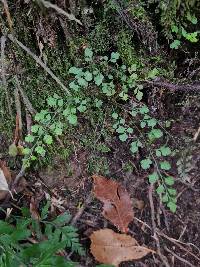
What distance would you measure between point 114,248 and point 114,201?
0.73 ft

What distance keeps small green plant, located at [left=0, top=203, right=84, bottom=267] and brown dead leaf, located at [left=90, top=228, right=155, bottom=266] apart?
88 millimetres

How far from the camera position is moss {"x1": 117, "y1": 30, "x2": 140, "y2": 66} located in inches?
71.3

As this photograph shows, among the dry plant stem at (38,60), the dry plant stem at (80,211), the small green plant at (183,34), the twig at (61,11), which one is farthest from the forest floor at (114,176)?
the twig at (61,11)

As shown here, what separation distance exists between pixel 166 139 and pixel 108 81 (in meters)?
0.43

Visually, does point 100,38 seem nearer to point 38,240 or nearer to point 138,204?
point 138,204

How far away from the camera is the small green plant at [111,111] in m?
1.85

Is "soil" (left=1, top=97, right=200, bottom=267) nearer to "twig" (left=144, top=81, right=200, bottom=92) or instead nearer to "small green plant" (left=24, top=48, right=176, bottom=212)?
"small green plant" (left=24, top=48, right=176, bottom=212)

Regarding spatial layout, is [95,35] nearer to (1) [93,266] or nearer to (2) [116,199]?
(2) [116,199]

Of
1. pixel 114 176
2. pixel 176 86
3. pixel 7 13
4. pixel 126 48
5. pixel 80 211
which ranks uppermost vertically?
pixel 7 13

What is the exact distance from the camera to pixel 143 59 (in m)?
1.85

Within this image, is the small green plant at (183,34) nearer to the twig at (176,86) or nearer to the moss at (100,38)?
the twig at (176,86)

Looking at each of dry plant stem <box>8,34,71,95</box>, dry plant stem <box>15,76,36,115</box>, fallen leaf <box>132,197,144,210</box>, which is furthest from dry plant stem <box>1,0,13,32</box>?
fallen leaf <box>132,197,144,210</box>

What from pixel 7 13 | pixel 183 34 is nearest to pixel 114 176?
pixel 183 34

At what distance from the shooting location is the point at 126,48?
6.00 ft
